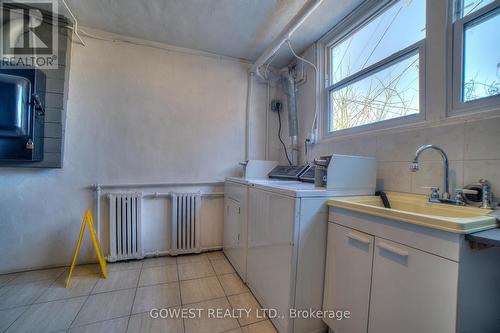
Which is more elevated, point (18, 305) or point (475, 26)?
point (475, 26)

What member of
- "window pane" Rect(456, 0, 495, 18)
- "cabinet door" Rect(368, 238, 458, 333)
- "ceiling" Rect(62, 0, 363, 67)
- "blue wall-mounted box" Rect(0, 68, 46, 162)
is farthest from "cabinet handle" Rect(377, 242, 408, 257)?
"blue wall-mounted box" Rect(0, 68, 46, 162)

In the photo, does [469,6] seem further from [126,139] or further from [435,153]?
[126,139]

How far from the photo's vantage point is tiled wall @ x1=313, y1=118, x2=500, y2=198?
41.6 inches

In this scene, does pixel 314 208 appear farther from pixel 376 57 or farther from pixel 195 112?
pixel 195 112

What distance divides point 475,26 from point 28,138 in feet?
11.2

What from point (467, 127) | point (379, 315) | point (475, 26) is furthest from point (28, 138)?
point (475, 26)

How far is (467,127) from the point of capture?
1.13 meters

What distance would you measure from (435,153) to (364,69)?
0.97 metres

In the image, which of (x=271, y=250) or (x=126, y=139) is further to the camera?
(x=126, y=139)

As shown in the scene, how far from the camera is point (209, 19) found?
79.6 inches

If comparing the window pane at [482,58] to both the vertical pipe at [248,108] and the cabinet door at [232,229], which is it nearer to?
the cabinet door at [232,229]

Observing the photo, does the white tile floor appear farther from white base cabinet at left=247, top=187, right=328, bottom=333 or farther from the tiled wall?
the tiled wall

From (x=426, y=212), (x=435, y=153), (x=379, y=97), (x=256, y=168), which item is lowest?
(x=426, y=212)

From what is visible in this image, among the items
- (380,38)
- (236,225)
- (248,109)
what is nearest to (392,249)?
(236,225)
